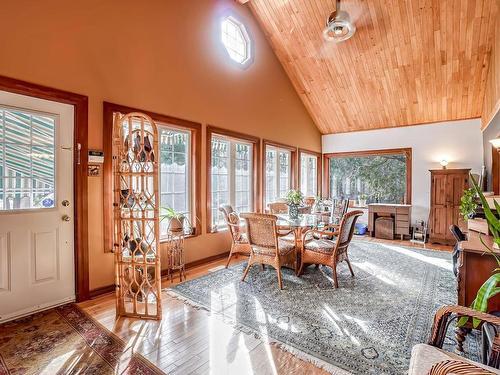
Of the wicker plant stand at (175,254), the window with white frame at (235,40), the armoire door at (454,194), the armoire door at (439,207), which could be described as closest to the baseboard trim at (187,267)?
the wicker plant stand at (175,254)

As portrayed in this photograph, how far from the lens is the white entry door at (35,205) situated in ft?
8.13

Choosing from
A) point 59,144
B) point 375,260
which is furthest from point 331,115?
point 59,144

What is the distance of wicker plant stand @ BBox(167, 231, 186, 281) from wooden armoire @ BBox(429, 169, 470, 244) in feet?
17.6

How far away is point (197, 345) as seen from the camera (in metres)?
2.12

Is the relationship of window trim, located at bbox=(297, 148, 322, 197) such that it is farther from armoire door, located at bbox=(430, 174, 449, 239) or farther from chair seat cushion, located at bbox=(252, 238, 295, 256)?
chair seat cushion, located at bbox=(252, 238, 295, 256)

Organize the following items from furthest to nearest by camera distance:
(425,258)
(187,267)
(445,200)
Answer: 1. (445,200)
2. (425,258)
3. (187,267)

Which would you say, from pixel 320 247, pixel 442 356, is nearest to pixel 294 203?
pixel 320 247

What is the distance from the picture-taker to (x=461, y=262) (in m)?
2.31

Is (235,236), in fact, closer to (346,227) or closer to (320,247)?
(320,247)

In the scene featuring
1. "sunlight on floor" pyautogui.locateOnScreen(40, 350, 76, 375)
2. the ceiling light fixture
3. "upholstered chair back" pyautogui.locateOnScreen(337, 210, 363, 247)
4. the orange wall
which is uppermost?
the ceiling light fixture

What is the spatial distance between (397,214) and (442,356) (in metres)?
5.60

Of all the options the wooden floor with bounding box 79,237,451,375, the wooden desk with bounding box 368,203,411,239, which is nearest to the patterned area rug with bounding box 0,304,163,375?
the wooden floor with bounding box 79,237,451,375

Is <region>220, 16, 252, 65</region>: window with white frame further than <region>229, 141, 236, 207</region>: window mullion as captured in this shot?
No

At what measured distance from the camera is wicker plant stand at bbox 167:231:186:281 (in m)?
3.55
